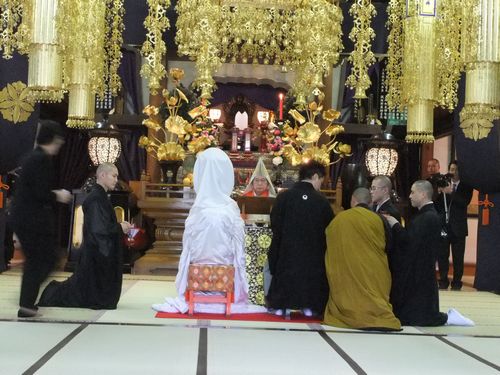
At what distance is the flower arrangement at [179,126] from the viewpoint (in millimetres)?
9266

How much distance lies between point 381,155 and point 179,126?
2303 mm

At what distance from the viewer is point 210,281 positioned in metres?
5.54

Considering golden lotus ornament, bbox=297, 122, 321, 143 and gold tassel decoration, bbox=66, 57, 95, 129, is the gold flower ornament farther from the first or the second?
gold tassel decoration, bbox=66, 57, 95, 129

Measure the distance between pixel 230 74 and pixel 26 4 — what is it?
4.78 meters

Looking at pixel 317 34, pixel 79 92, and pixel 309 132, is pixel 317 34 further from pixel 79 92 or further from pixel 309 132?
pixel 79 92

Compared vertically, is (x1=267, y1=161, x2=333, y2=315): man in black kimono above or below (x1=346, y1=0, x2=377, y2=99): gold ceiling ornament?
below

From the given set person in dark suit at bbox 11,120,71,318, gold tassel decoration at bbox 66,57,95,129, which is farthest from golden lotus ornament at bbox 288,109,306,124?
person in dark suit at bbox 11,120,71,318

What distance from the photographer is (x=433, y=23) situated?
6180 mm

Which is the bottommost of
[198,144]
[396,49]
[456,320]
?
[456,320]

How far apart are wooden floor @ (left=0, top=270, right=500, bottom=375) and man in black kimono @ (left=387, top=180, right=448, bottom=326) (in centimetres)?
12

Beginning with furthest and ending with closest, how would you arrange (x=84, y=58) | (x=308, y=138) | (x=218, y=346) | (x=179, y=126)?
(x=308, y=138) < (x=179, y=126) < (x=84, y=58) < (x=218, y=346)

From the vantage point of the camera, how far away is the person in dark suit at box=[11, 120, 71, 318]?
15.8 feet

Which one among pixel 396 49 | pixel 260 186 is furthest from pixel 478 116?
pixel 260 186

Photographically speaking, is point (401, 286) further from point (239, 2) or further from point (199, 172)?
point (239, 2)
